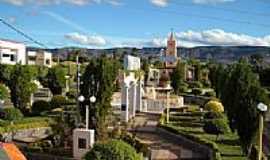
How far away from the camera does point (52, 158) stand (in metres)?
20.7

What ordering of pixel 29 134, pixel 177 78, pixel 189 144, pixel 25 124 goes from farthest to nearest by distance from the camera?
pixel 177 78, pixel 25 124, pixel 29 134, pixel 189 144

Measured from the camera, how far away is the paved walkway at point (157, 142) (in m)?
22.2

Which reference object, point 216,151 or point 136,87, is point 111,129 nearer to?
point 216,151

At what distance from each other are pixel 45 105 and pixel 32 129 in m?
7.45

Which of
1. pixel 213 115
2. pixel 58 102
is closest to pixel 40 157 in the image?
pixel 213 115

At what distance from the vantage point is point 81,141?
21.3 m

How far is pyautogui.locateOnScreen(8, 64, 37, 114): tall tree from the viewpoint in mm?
32219

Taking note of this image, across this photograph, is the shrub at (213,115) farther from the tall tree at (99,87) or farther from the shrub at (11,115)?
the shrub at (11,115)

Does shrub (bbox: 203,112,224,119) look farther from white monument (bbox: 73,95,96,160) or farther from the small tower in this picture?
the small tower

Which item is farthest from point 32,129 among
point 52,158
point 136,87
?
point 136,87

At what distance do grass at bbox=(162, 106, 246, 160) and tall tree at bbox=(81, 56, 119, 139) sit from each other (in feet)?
15.9

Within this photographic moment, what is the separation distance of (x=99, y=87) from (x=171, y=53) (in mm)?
35733

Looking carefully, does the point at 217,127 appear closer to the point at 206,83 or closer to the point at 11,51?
the point at 206,83

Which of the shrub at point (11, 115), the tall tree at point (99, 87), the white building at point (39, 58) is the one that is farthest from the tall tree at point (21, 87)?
the white building at point (39, 58)
